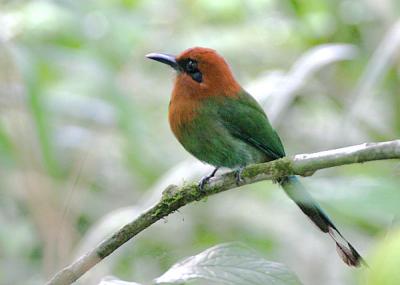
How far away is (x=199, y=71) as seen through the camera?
244 centimetres

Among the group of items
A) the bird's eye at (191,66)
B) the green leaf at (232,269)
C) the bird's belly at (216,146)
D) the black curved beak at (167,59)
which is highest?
the black curved beak at (167,59)

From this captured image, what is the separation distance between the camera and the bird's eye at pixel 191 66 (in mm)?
2447

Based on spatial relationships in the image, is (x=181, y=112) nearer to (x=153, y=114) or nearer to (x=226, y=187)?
(x=226, y=187)

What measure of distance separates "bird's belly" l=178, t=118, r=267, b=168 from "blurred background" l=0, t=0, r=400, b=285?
28cm

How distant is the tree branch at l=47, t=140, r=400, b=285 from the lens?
96 cm

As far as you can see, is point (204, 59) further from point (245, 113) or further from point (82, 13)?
point (82, 13)

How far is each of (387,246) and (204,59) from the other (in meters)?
1.96

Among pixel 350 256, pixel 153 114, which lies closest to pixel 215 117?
pixel 350 256

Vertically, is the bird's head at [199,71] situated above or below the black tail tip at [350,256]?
above

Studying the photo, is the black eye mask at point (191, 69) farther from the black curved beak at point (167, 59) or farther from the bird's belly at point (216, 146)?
the bird's belly at point (216, 146)

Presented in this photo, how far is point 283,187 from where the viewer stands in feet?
6.08

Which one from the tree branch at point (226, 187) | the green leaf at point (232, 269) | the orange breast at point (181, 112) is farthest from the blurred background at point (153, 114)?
the green leaf at point (232, 269)

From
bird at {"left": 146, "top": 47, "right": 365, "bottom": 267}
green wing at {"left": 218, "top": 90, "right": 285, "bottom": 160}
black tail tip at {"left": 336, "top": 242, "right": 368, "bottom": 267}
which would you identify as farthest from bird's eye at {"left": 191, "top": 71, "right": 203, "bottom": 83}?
black tail tip at {"left": 336, "top": 242, "right": 368, "bottom": 267}

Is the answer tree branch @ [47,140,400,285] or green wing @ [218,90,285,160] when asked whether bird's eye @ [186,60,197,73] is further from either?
tree branch @ [47,140,400,285]
